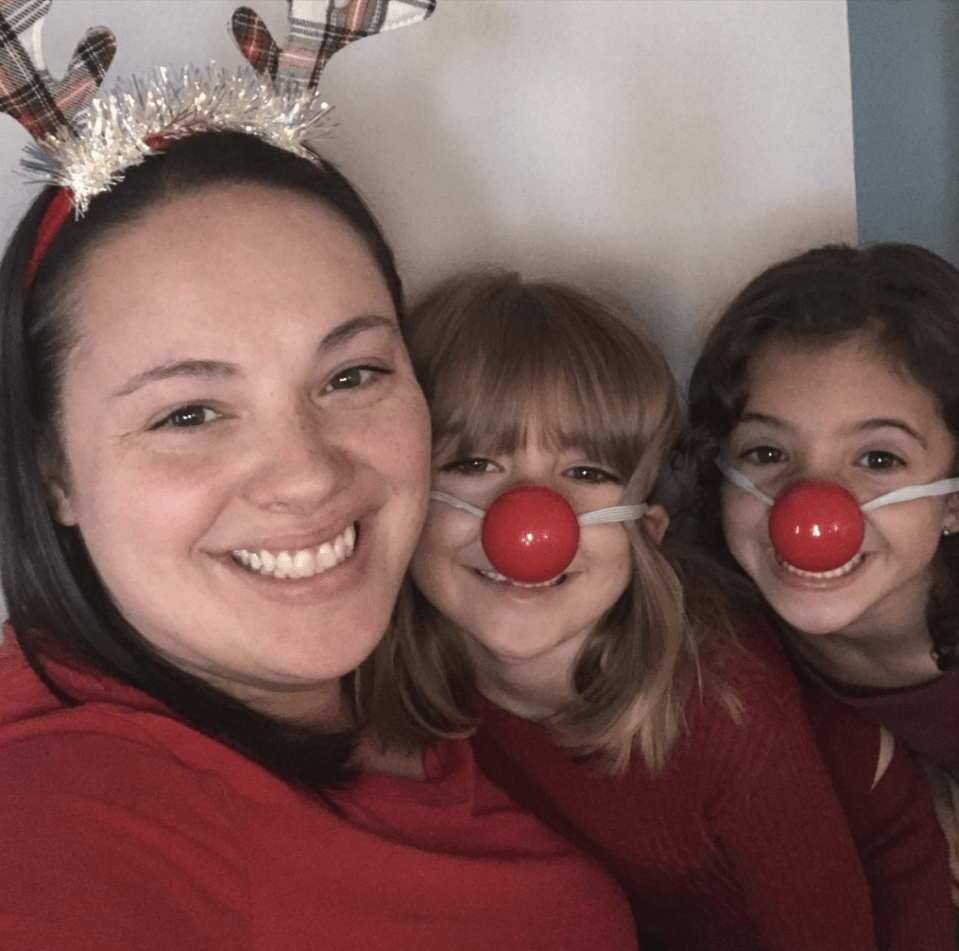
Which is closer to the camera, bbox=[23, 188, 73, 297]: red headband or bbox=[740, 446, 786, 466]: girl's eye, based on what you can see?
bbox=[23, 188, 73, 297]: red headband

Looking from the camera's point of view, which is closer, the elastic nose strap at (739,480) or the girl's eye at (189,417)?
the girl's eye at (189,417)

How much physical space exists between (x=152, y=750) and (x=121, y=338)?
403mm

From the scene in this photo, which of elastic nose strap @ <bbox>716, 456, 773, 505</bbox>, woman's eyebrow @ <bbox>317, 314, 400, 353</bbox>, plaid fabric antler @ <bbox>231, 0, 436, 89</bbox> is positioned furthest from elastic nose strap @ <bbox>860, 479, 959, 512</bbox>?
plaid fabric antler @ <bbox>231, 0, 436, 89</bbox>

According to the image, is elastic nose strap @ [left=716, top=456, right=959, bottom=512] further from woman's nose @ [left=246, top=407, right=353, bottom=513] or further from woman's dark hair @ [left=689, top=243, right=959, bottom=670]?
woman's nose @ [left=246, top=407, right=353, bottom=513]

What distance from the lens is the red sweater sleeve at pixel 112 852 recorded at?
0.69 meters

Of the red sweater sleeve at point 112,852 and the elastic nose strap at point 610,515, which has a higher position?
the red sweater sleeve at point 112,852

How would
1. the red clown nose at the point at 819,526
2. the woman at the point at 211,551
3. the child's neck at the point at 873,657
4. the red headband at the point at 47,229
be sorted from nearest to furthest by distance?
the woman at the point at 211,551
the red headband at the point at 47,229
the red clown nose at the point at 819,526
the child's neck at the point at 873,657

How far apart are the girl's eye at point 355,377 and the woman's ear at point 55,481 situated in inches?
11.7

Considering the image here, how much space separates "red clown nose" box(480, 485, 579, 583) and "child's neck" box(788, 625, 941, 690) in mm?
720

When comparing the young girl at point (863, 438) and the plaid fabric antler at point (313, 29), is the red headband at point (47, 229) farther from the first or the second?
the young girl at point (863, 438)

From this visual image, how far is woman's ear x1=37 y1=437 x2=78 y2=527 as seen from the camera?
0.94 m

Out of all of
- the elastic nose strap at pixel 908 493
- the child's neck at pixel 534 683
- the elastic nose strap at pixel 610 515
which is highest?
the elastic nose strap at pixel 610 515

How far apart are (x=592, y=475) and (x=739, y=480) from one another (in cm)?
30

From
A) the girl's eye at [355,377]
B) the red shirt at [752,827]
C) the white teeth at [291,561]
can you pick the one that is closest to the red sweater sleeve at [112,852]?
the white teeth at [291,561]
